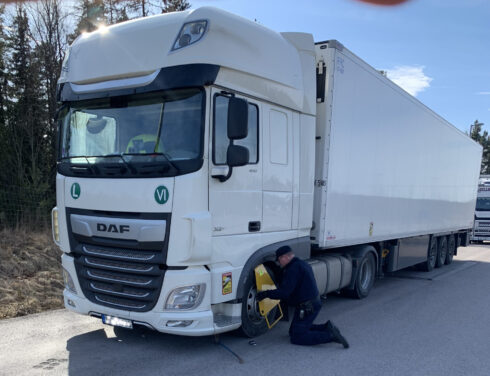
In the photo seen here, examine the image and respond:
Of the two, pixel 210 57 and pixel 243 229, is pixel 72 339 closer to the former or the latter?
pixel 243 229

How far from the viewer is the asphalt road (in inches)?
172

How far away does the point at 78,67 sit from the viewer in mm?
4895

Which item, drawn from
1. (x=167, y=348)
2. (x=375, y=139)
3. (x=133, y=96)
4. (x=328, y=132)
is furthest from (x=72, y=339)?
(x=375, y=139)

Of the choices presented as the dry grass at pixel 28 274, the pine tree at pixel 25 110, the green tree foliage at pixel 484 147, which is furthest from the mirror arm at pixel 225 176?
the green tree foliage at pixel 484 147

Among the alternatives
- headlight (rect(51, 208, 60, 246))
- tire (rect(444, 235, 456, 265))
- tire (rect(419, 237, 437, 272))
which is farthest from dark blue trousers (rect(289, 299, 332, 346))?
tire (rect(444, 235, 456, 265))

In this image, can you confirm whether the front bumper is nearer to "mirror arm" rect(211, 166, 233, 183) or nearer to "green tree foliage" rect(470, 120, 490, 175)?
"mirror arm" rect(211, 166, 233, 183)

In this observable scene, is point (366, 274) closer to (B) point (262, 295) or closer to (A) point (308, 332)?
(A) point (308, 332)

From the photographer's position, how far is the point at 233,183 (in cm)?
462

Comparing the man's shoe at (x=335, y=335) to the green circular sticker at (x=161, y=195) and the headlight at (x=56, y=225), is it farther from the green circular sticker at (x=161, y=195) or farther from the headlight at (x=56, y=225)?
the headlight at (x=56, y=225)

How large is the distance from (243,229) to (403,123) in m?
5.28

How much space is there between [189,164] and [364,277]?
5.14 m

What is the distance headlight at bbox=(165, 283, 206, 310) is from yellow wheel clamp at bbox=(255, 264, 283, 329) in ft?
2.98

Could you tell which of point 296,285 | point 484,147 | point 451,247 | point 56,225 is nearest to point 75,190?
point 56,225

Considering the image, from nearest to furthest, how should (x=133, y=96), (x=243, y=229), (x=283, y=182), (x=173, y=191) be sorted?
Result: (x=173, y=191) < (x=133, y=96) < (x=243, y=229) < (x=283, y=182)
